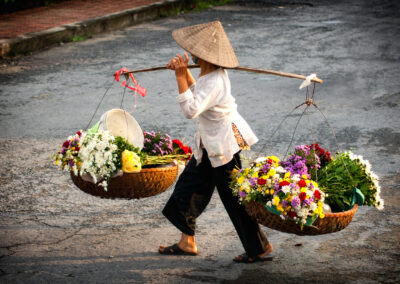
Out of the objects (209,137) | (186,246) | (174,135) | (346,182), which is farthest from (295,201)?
(174,135)

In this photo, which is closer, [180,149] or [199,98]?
[199,98]

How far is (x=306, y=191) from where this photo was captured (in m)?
3.50

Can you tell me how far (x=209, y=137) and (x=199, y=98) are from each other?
31cm

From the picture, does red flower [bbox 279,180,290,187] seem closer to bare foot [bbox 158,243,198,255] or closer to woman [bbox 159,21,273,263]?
woman [bbox 159,21,273,263]

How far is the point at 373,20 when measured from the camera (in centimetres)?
1357

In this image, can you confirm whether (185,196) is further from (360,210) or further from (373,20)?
(373,20)

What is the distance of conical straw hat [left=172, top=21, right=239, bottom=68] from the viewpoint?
3662mm

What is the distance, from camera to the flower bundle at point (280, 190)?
11.2ft

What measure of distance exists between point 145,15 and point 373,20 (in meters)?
5.28

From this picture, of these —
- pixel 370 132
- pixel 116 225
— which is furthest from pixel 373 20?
pixel 116 225

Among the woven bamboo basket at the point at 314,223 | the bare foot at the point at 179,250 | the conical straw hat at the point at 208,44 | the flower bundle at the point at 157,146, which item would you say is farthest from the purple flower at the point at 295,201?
the flower bundle at the point at 157,146

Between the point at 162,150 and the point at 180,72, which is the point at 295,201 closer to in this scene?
the point at 180,72

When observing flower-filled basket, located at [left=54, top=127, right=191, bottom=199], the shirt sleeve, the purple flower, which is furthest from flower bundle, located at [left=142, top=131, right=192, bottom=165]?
the purple flower

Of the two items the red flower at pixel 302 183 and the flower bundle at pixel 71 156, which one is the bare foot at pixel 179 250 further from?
the red flower at pixel 302 183
